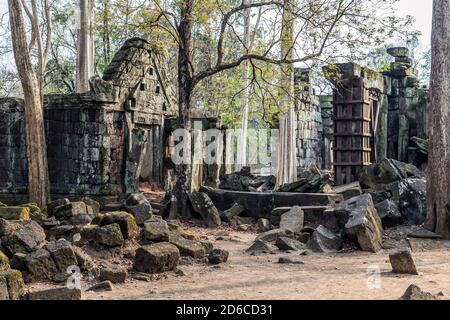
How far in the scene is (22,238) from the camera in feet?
23.4

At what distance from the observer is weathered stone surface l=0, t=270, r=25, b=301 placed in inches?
209

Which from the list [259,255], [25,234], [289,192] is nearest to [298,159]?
[289,192]

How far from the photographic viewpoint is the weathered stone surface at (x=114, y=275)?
6.55m

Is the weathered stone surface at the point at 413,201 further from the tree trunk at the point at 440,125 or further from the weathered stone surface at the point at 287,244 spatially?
the weathered stone surface at the point at 287,244

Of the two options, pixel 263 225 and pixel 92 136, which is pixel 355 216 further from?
pixel 92 136

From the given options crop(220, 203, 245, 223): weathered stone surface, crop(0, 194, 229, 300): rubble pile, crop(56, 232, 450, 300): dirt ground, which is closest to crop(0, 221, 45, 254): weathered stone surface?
crop(0, 194, 229, 300): rubble pile

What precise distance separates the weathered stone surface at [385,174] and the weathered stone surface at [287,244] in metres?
4.45

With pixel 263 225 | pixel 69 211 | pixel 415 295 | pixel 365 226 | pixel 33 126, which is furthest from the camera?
pixel 33 126

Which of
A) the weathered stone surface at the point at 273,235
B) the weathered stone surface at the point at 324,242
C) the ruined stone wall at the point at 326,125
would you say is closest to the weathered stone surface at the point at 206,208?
the weathered stone surface at the point at 273,235

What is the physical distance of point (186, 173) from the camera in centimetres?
1326

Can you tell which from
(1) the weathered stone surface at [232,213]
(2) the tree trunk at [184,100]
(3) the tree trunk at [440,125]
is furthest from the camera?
(2) the tree trunk at [184,100]

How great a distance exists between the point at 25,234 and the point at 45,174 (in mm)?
6359

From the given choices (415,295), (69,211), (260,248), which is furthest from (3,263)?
(415,295)

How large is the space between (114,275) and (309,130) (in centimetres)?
1882
